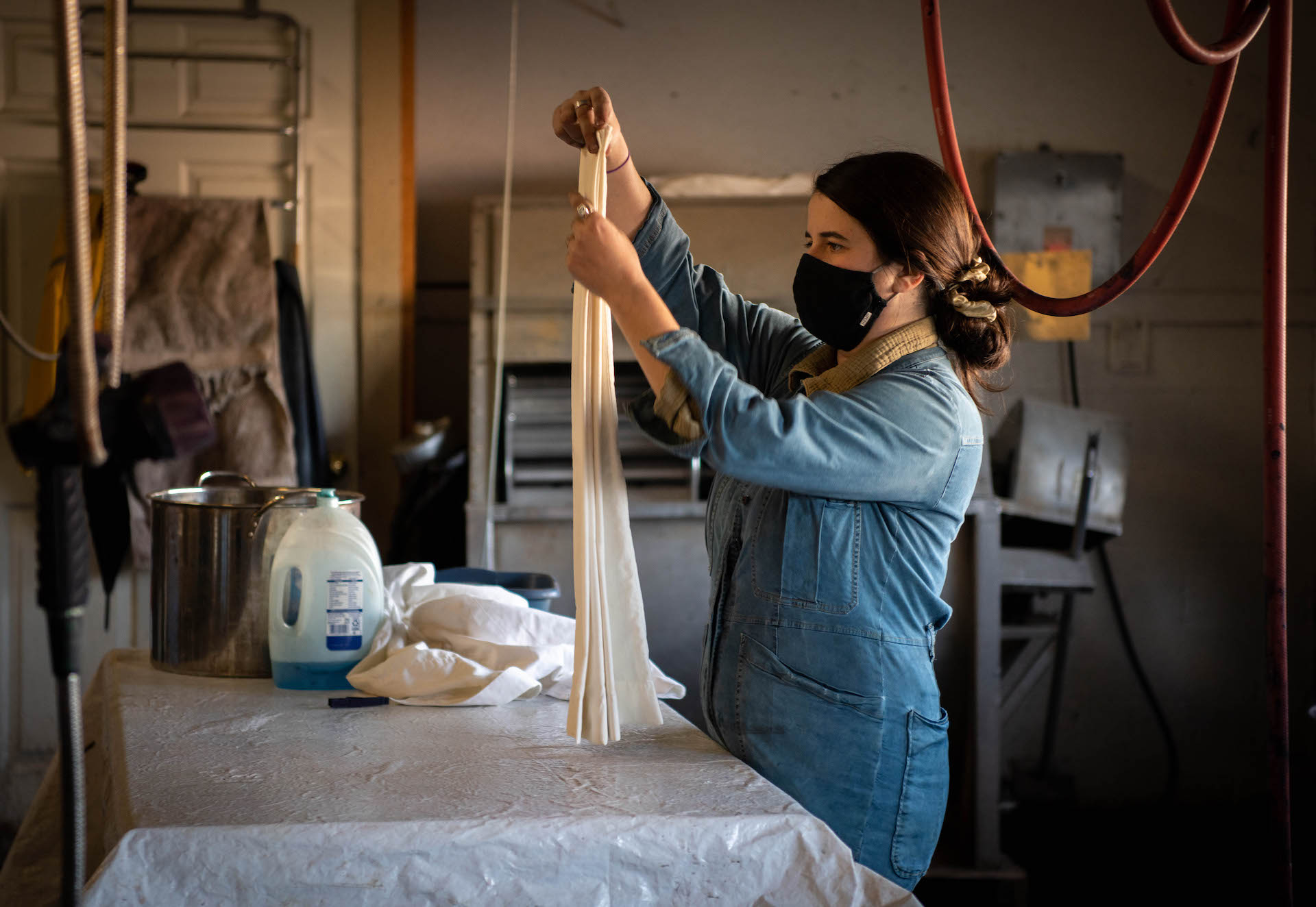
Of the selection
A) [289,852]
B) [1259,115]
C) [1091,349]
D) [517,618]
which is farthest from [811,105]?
[289,852]

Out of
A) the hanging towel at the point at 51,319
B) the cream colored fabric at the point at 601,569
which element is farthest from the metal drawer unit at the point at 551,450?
the cream colored fabric at the point at 601,569

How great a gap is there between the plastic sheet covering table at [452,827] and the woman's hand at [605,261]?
47 cm

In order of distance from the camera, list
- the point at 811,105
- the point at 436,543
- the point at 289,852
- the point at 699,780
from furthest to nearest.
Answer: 1. the point at 811,105
2. the point at 436,543
3. the point at 699,780
4. the point at 289,852

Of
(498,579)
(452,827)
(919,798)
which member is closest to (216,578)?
(498,579)

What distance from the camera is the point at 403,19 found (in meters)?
3.02

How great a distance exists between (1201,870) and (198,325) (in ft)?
10.1

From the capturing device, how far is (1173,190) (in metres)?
1.09

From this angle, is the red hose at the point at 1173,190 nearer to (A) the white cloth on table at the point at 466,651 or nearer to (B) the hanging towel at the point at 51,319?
(A) the white cloth on table at the point at 466,651

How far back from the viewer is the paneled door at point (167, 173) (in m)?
2.91

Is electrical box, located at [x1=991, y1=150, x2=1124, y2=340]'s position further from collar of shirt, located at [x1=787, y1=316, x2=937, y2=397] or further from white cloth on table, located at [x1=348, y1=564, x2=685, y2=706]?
white cloth on table, located at [x1=348, y1=564, x2=685, y2=706]

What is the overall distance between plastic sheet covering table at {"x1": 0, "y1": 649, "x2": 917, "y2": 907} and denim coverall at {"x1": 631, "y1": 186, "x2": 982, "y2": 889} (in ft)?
0.36

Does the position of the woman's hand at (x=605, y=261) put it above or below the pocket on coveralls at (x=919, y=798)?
above

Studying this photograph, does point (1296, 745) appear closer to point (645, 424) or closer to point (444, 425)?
point (444, 425)

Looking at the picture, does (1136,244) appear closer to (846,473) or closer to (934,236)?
(934,236)
